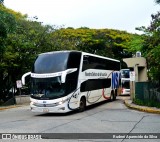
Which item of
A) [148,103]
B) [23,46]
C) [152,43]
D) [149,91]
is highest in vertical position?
→ [23,46]

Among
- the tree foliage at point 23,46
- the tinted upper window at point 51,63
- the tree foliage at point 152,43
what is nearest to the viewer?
the tinted upper window at point 51,63

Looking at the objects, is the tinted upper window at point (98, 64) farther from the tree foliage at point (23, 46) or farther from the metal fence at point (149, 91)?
the tree foliage at point (23, 46)

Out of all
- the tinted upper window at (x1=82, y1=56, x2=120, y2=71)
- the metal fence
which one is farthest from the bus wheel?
the metal fence

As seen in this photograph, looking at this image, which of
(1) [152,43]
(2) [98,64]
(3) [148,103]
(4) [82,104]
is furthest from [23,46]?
(3) [148,103]

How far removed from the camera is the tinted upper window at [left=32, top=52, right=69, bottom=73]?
64.6 feet

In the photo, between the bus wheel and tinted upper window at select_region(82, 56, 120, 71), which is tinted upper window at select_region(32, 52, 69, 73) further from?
the bus wheel

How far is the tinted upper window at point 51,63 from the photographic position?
1970 cm

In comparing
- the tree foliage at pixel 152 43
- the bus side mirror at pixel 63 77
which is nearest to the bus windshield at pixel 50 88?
the bus side mirror at pixel 63 77

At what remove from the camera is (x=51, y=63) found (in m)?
20.0

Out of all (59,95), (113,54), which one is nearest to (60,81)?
(59,95)

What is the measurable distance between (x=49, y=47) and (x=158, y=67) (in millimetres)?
15859

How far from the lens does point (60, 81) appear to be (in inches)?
763

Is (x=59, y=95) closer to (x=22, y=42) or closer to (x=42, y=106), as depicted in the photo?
(x=42, y=106)

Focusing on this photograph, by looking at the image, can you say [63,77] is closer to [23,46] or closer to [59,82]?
[59,82]
